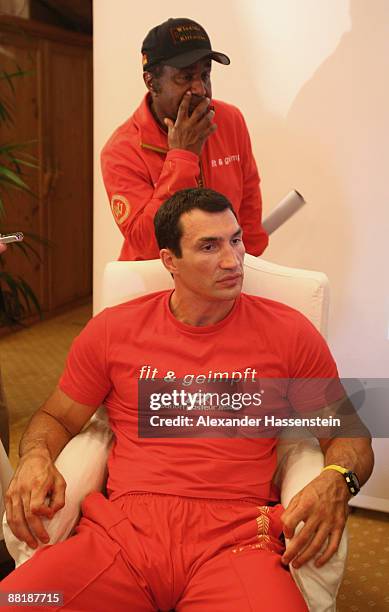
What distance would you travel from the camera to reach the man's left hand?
145 centimetres

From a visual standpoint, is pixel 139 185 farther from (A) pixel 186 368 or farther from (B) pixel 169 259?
(A) pixel 186 368

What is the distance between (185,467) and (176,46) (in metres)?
1.00

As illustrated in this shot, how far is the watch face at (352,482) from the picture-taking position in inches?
60.3

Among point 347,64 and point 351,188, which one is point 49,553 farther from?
point 347,64

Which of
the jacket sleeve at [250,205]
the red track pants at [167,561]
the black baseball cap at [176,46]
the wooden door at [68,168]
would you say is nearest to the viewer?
the red track pants at [167,561]

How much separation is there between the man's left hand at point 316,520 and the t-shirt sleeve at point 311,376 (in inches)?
8.8

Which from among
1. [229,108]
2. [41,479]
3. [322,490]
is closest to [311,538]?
[322,490]

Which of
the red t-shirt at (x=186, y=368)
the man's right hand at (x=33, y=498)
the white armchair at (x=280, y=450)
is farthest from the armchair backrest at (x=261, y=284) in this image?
the man's right hand at (x=33, y=498)

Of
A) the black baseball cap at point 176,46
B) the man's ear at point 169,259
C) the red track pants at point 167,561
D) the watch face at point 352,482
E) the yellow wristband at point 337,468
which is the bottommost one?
the red track pants at point 167,561

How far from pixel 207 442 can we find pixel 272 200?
43.7 inches

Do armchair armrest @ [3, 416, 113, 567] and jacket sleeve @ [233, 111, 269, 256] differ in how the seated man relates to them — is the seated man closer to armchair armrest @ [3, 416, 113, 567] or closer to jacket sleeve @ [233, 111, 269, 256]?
armchair armrest @ [3, 416, 113, 567]

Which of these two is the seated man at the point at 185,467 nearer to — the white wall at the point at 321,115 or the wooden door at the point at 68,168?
the white wall at the point at 321,115

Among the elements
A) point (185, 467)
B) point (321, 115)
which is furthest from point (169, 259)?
point (321, 115)

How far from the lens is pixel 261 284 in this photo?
6.38ft
